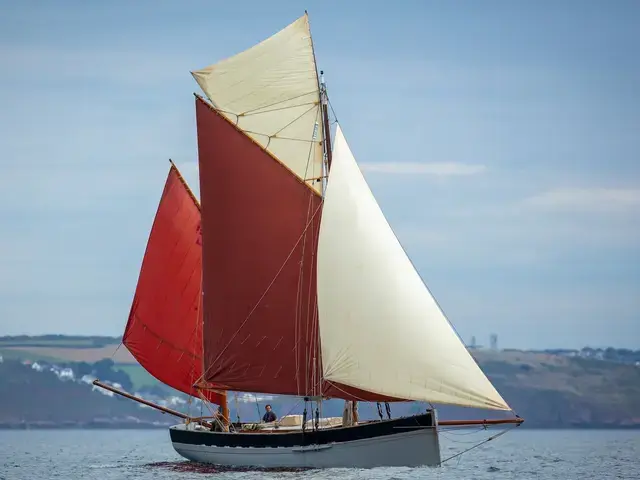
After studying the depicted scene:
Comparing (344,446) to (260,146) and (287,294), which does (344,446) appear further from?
(260,146)

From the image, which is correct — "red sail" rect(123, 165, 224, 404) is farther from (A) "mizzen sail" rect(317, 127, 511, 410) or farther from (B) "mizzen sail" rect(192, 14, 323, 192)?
(A) "mizzen sail" rect(317, 127, 511, 410)

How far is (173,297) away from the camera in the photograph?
2810 inches

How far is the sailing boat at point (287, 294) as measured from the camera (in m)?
56.1

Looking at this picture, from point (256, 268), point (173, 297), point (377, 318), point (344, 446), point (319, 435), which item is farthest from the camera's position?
point (173, 297)

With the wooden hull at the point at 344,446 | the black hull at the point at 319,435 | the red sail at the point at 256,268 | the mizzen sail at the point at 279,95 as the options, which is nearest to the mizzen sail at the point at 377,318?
the black hull at the point at 319,435

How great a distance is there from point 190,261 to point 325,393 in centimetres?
1525

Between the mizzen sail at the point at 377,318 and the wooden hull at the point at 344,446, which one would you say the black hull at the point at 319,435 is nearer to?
the wooden hull at the point at 344,446

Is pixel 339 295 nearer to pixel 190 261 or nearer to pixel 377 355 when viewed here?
pixel 377 355

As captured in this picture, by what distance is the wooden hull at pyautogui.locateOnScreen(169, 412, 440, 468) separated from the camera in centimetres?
5619

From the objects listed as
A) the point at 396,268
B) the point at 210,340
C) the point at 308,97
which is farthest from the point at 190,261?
the point at 396,268

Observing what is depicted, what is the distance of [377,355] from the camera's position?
184 ft

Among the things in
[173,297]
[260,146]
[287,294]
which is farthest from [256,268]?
[173,297]

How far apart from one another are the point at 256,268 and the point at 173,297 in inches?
397

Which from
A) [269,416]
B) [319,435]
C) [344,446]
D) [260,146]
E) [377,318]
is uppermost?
[260,146]
